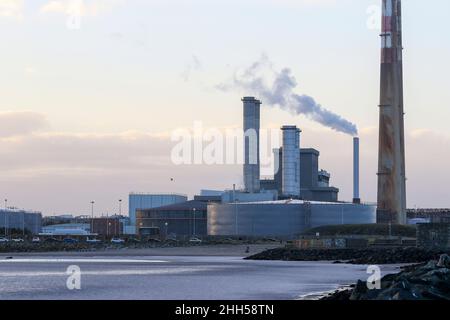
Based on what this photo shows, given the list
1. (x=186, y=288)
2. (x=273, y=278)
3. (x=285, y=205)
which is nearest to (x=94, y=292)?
(x=186, y=288)

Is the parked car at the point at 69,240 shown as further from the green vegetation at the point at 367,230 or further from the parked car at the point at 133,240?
the green vegetation at the point at 367,230

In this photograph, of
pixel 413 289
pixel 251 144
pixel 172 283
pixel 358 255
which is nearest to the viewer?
pixel 413 289

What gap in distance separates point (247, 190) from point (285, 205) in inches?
817

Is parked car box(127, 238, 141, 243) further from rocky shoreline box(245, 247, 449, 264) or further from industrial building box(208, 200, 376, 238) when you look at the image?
rocky shoreline box(245, 247, 449, 264)

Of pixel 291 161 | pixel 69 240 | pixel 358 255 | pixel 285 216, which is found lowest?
pixel 69 240

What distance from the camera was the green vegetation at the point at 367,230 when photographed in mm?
145375

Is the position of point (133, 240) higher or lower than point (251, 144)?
lower

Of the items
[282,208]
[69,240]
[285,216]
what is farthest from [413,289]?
[69,240]

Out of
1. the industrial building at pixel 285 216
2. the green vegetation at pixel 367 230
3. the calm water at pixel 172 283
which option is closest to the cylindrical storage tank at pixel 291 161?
the industrial building at pixel 285 216

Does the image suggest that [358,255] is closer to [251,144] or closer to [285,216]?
[285,216]

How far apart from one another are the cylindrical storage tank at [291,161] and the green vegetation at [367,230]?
2638 centimetres

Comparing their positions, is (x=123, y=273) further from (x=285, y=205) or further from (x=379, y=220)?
(x=285, y=205)

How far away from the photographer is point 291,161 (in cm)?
18638

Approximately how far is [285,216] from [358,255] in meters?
65.6
